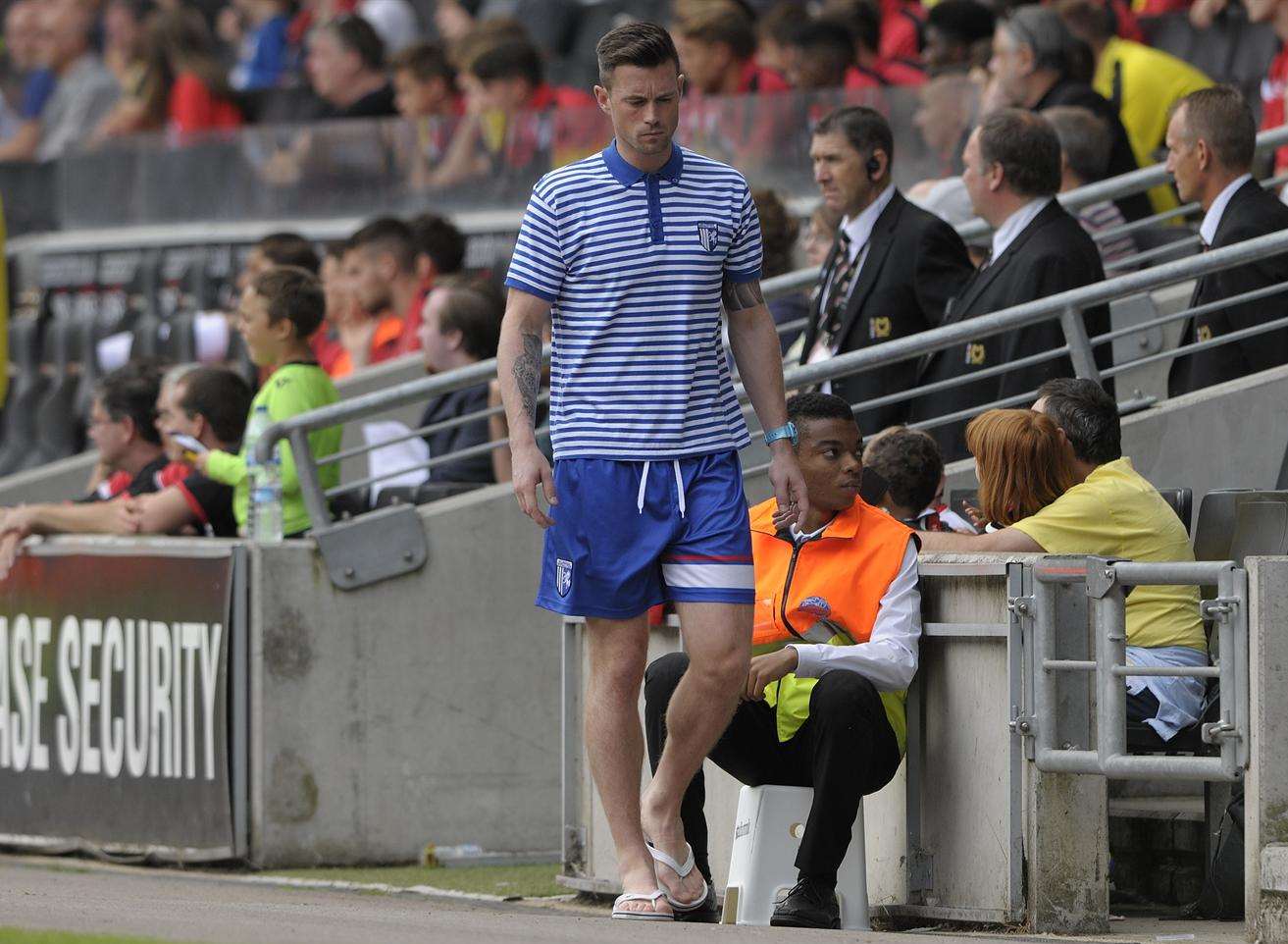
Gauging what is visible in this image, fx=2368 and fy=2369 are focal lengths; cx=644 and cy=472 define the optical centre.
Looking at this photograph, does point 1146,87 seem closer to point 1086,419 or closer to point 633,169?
point 1086,419

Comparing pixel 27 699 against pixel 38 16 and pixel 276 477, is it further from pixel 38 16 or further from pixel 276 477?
pixel 38 16

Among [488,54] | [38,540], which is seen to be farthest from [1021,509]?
[488,54]

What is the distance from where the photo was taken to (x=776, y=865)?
6219 millimetres

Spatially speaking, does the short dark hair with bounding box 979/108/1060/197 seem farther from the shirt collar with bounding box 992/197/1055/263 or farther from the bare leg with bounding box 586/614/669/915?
the bare leg with bounding box 586/614/669/915

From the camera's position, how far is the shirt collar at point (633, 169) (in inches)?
235

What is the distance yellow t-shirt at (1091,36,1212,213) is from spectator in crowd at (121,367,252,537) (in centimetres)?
441

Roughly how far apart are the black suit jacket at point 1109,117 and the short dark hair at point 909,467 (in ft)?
11.5

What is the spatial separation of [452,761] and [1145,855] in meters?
3.00

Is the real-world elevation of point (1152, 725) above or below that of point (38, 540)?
below

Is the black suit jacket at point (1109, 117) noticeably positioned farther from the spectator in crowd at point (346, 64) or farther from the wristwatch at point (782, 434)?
the spectator in crowd at point (346, 64)

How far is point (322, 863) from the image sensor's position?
8.79 metres

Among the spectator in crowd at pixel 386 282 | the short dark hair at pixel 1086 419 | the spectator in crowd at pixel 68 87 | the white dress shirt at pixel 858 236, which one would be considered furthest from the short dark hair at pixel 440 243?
the spectator in crowd at pixel 68 87

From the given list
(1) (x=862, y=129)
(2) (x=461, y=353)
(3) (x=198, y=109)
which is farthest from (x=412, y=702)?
(3) (x=198, y=109)

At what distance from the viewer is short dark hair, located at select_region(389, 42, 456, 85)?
49.7 ft
